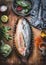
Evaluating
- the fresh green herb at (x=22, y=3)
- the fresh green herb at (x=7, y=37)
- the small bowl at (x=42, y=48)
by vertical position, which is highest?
the fresh green herb at (x=22, y=3)

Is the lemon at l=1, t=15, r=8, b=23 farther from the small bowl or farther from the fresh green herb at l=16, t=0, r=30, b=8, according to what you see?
the small bowl

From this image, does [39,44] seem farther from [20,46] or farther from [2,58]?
[2,58]

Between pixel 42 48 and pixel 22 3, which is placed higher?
pixel 22 3

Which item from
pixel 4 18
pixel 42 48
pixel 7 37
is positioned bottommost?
pixel 42 48

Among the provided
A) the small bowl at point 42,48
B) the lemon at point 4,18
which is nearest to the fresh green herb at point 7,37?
→ the lemon at point 4,18

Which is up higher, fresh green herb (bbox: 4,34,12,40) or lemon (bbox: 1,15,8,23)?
lemon (bbox: 1,15,8,23)

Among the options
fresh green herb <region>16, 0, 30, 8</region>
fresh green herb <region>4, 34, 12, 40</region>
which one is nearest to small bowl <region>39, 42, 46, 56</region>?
fresh green herb <region>4, 34, 12, 40</region>

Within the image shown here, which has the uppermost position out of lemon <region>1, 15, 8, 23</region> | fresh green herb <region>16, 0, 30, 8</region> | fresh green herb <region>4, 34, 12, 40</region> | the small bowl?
fresh green herb <region>16, 0, 30, 8</region>

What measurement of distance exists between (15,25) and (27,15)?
0.19m

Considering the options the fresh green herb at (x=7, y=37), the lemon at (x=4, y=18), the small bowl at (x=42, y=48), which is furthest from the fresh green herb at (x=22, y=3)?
the small bowl at (x=42, y=48)

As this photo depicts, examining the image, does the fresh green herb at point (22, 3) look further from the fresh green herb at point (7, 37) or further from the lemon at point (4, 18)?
the fresh green herb at point (7, 37)

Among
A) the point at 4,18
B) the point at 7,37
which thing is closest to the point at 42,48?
the point at 7,37

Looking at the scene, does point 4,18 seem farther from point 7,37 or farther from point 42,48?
point 42,48

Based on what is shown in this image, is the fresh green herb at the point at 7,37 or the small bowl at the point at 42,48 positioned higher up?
the fresh green herb at the point at 7,37
